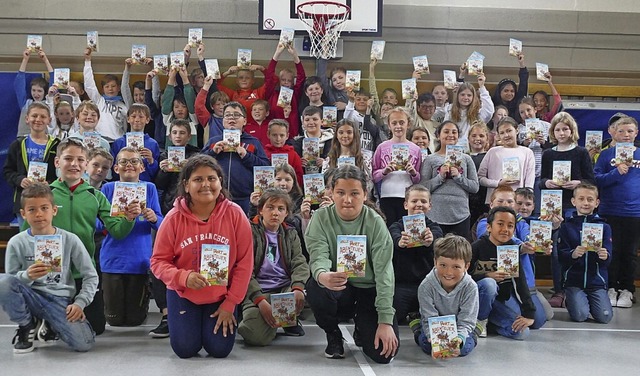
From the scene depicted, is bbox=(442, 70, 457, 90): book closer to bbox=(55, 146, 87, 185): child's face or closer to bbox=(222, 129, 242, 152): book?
bbox=(222, 129, 242, 152): book

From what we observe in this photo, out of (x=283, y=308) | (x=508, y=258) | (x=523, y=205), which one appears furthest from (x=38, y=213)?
(x=523, y=205)

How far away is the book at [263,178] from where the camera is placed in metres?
5.41

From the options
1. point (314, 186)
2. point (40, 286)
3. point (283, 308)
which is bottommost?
point (283, 308)

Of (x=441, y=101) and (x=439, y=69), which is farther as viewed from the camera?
(x=439, y=69)

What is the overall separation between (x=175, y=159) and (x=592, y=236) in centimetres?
358

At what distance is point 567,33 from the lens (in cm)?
912

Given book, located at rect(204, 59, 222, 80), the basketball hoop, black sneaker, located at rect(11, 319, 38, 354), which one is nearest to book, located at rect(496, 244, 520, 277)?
black sneaker, located at rect(11, 319, 38, 354)

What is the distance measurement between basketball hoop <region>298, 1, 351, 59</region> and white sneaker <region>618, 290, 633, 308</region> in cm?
422

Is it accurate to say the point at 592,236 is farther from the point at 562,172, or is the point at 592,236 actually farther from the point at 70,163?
the point at 70,163

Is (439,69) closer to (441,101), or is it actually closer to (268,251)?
(441,101)

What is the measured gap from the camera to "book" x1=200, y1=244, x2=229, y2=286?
3766 millimetres

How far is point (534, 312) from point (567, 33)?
5633 mm

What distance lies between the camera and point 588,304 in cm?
544

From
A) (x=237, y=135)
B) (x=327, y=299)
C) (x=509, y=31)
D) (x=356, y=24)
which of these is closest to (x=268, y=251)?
(x=327, y=299)
